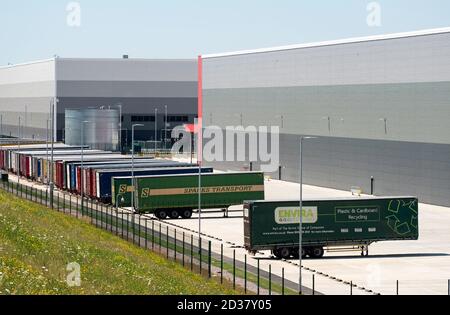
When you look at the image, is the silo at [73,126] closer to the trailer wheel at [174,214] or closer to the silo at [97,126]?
the silo at [97,126]

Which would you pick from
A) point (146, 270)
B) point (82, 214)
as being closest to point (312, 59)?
point (82, 214)

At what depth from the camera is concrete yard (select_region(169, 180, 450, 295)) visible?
4997 cm

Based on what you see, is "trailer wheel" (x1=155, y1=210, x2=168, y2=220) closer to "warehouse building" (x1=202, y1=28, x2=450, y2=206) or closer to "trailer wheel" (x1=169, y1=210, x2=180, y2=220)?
"trailer wheel" (x1=169, y1=210, x2=180, y2=220)

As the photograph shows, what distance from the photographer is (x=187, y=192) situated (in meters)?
81.1

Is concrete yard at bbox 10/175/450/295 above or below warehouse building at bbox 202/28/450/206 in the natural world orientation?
below

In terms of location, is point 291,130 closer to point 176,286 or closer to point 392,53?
point 392,53

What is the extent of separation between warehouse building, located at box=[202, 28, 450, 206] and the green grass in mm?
39188

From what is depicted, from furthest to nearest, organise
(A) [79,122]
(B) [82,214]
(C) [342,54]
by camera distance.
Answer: (A) [79,122] → (C) [342,54] → (B) [82,214]

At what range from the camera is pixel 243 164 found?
4889 inches

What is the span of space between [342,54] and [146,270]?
201ft

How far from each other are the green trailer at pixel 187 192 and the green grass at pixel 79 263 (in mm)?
23351

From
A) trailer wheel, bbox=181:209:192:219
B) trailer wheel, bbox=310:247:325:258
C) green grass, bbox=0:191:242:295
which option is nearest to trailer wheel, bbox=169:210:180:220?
trailer wheel, bbox=181:209:192:219

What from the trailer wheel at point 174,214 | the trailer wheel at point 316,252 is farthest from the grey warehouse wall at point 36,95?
the trailer wheel at point 316,252

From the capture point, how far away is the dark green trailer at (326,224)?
59.7m
